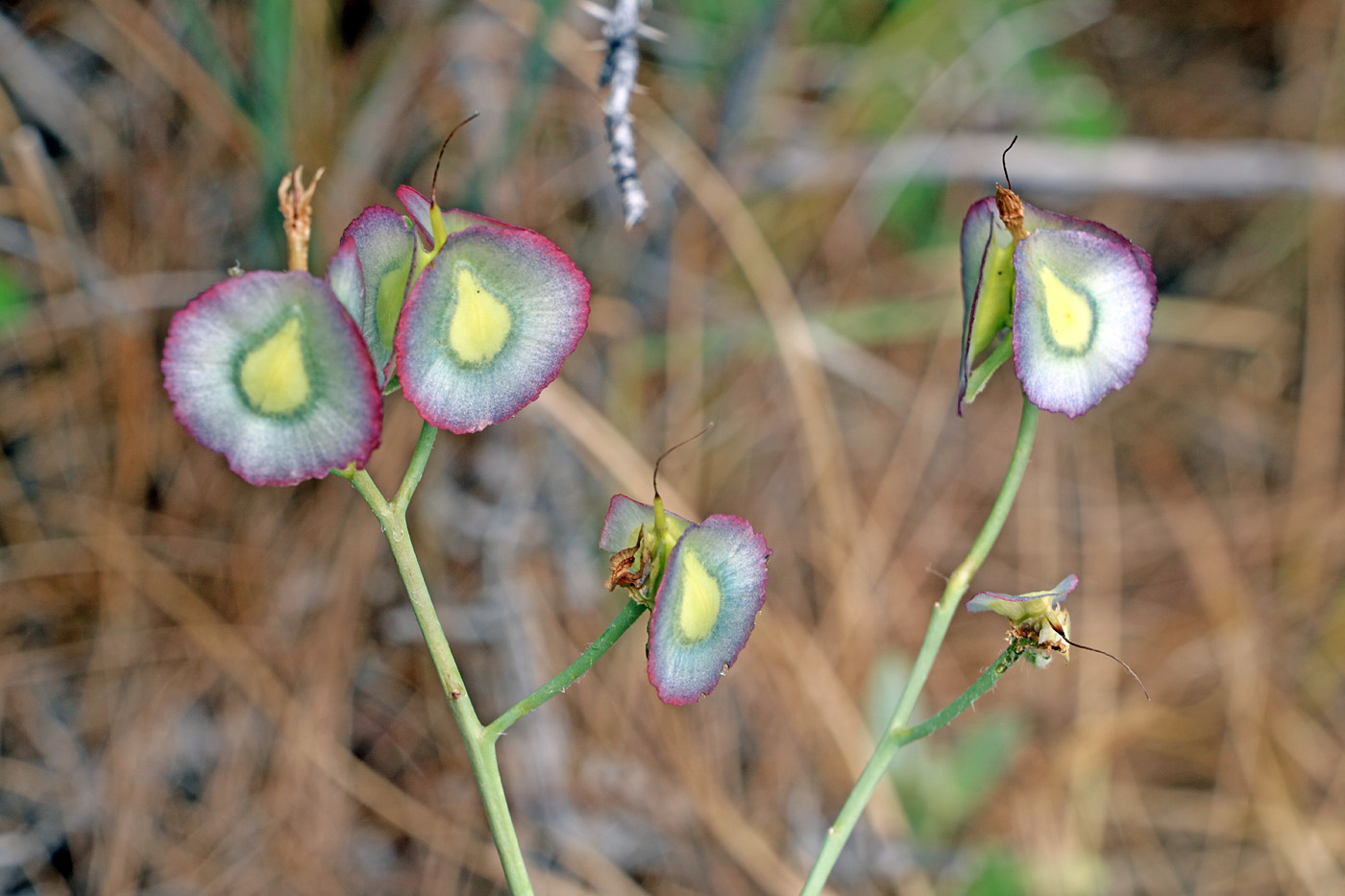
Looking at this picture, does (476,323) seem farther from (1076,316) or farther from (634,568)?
(1076,316)

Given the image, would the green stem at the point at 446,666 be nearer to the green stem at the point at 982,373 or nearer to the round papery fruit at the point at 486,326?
the round papery fruit at the point at 486,326

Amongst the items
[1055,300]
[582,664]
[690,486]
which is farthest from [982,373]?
[690,486]

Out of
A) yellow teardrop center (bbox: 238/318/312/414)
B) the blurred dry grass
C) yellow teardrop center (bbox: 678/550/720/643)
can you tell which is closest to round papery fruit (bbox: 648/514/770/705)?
yellow teardrop center (bbox: 678/550/720/643)

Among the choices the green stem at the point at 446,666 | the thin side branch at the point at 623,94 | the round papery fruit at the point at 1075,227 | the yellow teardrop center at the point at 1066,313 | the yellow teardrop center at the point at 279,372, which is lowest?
the green stem at the point at 446,666

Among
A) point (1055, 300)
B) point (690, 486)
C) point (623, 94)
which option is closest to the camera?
point (1055, 300)

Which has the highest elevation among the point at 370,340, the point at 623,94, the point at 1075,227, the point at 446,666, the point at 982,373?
the point at 623,94

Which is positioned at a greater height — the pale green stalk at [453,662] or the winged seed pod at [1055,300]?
the winged seed pod at [1055,300]

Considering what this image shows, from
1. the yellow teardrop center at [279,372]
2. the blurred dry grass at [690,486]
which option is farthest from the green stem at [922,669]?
the blurred dry grass at [690,486]

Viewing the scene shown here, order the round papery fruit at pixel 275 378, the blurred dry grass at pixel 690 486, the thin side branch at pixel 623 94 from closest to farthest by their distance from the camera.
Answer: the round papery fruit at pixel 275 378
the thin side branch at pixel 623 94
the blurred dry grass at pixel 690 486
